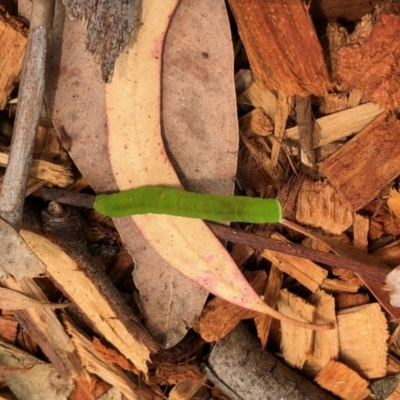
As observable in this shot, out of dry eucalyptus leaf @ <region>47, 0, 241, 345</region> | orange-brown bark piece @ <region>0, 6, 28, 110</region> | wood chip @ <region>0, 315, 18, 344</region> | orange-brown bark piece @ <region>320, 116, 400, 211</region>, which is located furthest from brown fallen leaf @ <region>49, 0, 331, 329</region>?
wood chip @ <region>0, 315, 18, 344</region>

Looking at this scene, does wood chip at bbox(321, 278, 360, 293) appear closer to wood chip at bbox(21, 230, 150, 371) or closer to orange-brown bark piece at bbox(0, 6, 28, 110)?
wood chip at bbox(21, 230, 150, 371)

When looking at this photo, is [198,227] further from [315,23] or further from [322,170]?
[315,23]

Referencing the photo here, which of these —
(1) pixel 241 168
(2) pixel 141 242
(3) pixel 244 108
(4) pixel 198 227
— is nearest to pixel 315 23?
(3) pixel 244 108

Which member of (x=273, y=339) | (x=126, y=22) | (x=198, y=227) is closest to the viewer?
(x=126, y=22)

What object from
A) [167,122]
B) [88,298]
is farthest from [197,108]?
[88,298]

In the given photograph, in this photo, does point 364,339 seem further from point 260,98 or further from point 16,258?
point 16,258

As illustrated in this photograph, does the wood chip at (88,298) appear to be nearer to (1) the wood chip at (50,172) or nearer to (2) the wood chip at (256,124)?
(1) the wood chip at (50,172)
